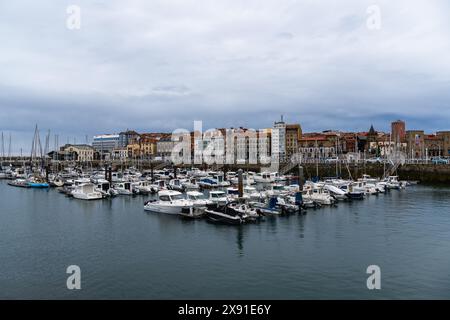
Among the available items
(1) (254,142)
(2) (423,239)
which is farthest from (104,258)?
(1) (254,142)

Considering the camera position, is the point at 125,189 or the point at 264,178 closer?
the point at 125,189

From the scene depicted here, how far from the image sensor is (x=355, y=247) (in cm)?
2028

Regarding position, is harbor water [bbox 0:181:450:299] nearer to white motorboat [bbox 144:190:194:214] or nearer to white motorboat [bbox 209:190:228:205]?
white motorboat [bbox 144:190:194:214]

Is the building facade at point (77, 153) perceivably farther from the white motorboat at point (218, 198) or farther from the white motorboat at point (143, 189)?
the white motorboat at point (218, 198)

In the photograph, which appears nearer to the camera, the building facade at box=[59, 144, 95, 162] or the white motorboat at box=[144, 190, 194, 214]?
the white motorboat at box=[144, 190, 194, 214]

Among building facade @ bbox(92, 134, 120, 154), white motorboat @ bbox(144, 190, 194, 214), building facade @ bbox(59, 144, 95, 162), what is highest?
building facade @ bbox(92, 134, 120, 154)

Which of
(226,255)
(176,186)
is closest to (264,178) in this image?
(176,186)

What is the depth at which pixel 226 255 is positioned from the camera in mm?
19078

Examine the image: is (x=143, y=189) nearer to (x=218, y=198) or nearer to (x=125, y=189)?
(x=125, y=189)

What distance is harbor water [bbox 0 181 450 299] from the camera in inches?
577

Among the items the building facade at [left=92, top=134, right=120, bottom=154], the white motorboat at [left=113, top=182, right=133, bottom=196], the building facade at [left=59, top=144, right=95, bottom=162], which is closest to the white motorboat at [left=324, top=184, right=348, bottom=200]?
the white motorboat at [left=113, top=182, right=133, bottom=196]

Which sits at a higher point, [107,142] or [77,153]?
[107,142]

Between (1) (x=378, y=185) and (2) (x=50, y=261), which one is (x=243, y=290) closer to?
(2) (x=50, y=261)

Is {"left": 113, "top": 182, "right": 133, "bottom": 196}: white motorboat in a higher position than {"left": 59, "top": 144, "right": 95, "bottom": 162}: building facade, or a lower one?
lower
